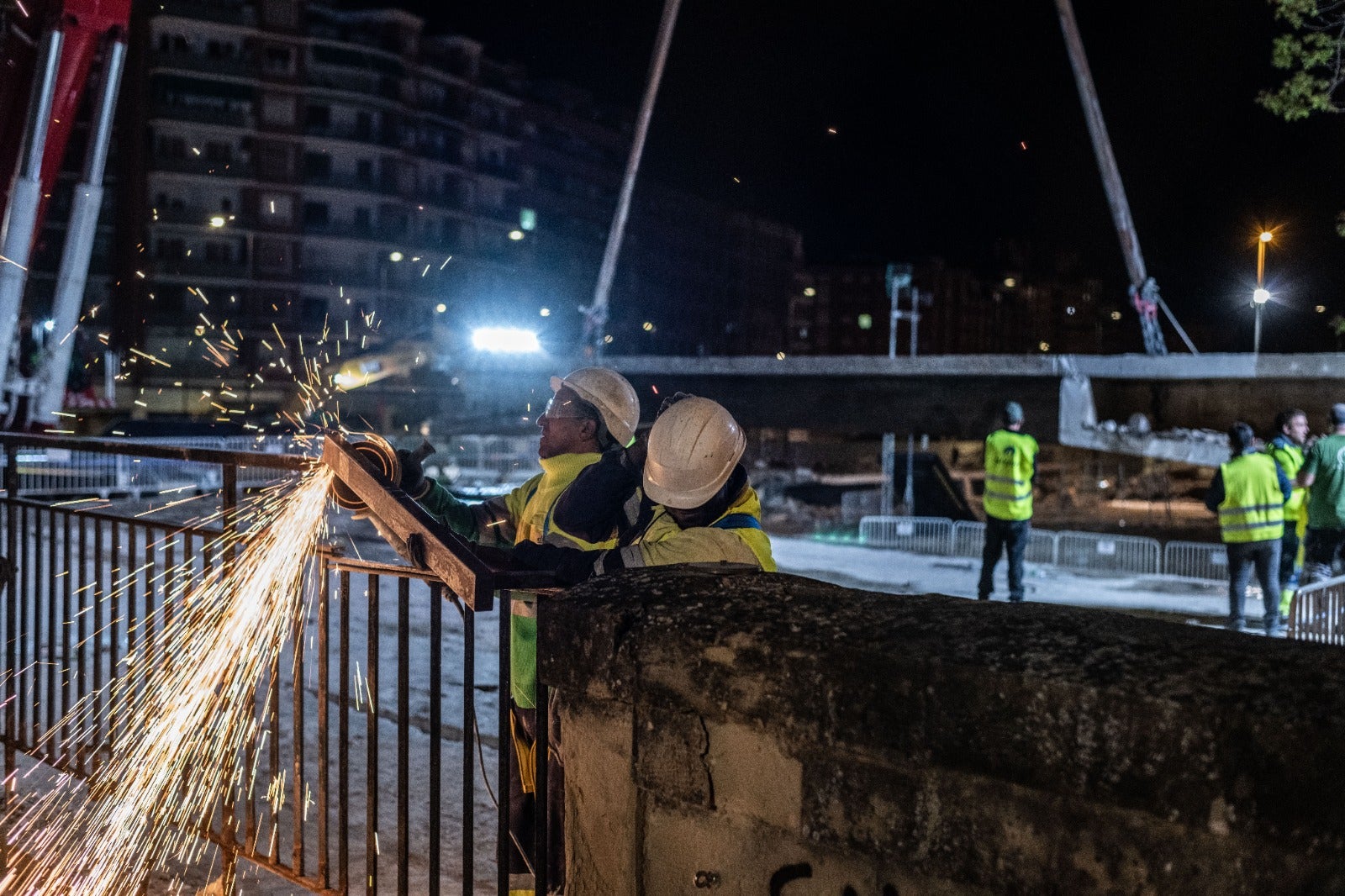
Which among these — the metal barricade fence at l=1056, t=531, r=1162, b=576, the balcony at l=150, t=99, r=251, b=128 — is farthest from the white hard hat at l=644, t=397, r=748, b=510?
the balcony at l=150, t=99, r=251, b=128

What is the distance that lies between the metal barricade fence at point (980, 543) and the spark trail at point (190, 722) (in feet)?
41.4

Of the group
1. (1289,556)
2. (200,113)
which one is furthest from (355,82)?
(1289,556)

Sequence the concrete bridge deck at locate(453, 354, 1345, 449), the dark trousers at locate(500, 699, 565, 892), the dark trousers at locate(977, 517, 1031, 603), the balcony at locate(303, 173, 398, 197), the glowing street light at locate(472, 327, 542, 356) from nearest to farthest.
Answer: the dark trousers at locate(500, 699, 565, 892) < the dark trousers at locate(977, 517, 1031, 603) < the concrete bridge deck at locate(453, 354, 1345, 449) < the glowing street light at locate(472, 327, 542, 356) < the balcony at locate(303, 173, 398, 197)

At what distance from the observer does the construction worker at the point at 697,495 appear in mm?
3080

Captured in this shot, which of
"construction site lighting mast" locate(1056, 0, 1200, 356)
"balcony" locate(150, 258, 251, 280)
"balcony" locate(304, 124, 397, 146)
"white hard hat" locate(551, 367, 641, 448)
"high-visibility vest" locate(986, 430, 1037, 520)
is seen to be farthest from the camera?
"balcony" locate(304, 124, 397, 146)

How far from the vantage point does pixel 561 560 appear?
2936 mm

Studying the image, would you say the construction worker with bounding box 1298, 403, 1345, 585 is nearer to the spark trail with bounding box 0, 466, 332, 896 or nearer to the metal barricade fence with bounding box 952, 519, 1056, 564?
the metal barricade fence with bounding box 952, 519, 1056, 564

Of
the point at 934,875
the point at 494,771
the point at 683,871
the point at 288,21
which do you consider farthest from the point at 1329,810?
the point at 288,21

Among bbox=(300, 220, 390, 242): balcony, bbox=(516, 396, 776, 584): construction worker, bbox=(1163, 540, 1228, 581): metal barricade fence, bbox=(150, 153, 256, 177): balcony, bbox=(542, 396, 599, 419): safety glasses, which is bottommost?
bbox=(1163, 540, 1228, 581): metal barricade fence

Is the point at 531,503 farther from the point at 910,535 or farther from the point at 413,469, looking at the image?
the point at 910,535

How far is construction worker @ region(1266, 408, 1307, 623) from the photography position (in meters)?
10.4

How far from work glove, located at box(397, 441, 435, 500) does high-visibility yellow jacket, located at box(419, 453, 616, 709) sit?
0.09 m

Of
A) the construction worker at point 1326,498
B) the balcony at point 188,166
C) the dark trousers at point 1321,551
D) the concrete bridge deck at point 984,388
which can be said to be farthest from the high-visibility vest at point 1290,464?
the balcony at point 188,166

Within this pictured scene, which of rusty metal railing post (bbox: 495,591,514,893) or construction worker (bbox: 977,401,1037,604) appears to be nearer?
rusty metal railing post (bbox: 495,591,514,893)
